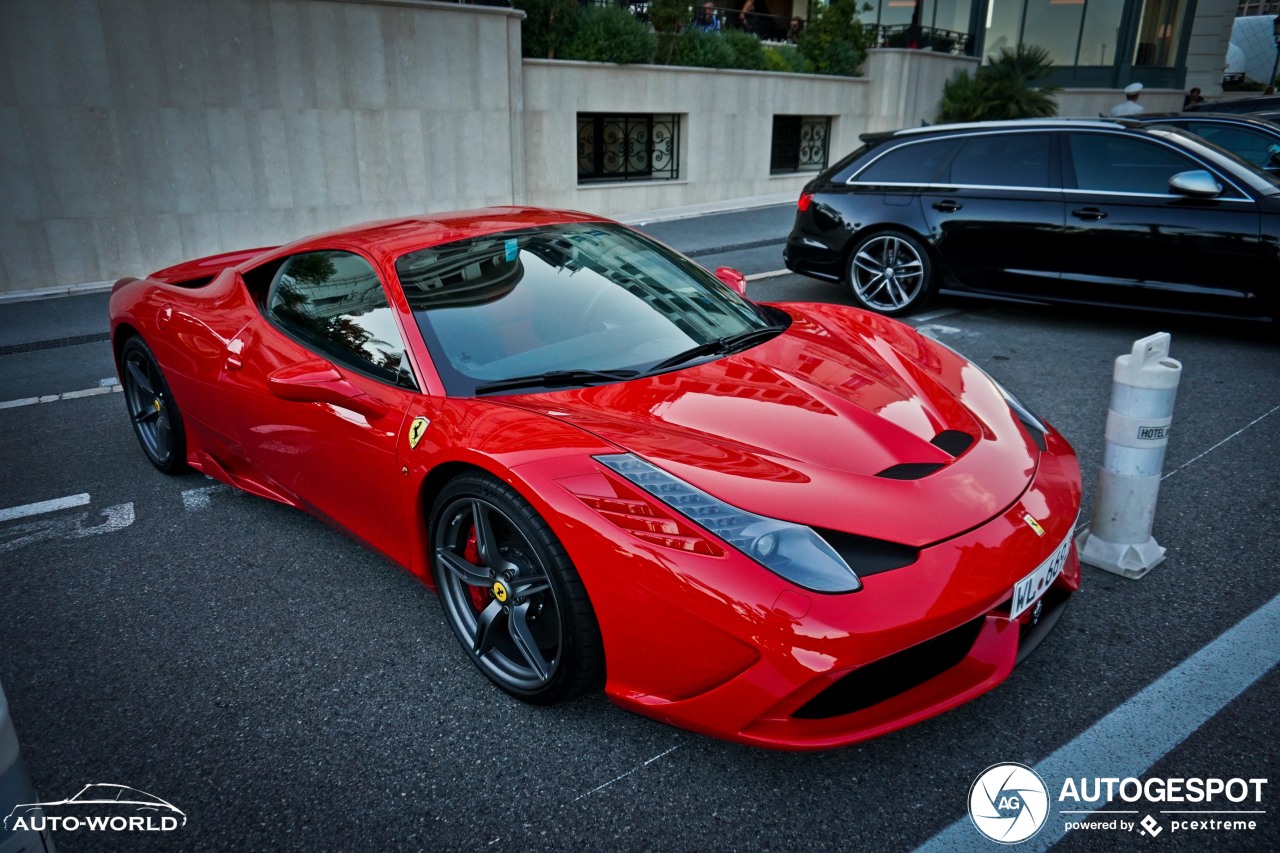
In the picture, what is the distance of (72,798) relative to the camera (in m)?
2.31

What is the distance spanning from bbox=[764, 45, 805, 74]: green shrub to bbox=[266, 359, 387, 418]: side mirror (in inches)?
591

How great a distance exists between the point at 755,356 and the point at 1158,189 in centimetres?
441

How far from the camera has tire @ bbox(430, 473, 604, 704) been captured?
2295mm

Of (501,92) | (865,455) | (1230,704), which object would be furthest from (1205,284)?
(501,92)

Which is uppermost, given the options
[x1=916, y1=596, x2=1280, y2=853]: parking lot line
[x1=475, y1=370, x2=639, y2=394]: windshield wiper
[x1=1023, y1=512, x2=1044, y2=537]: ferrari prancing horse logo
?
[x1=475, y1=370, x2=639, y2=394]: windshield wiper

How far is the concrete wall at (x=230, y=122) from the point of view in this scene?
9.66 m

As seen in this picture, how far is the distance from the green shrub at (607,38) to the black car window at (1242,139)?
813 centimetres

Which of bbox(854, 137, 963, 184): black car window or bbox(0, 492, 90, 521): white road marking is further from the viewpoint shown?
bbox(854, 137, 963, 184): black car window

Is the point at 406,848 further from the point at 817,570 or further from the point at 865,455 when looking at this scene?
the point at 865,455

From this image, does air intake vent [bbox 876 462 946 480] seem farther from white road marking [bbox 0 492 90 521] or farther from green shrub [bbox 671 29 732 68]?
green shrub [bbox 671 29 732 68]

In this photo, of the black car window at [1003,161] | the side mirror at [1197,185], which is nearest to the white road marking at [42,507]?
the black car window at [1003,161]

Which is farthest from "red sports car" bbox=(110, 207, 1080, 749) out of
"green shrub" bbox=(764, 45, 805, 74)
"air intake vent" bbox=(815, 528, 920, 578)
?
"green shrub" bbox=(764, 45, 805, 74)

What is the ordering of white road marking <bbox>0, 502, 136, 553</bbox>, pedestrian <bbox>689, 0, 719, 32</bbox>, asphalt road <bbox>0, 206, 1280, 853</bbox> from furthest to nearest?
pedestrian <bbox>689, 0, 719, 32</bbox>
white road marking <bbox>0, 502, 136, 553</bbox>
asphalt road <bbox>0, 206, 1280, 853</bbox>

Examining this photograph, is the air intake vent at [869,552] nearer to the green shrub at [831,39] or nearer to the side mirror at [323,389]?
the side mirror at [323,389]
